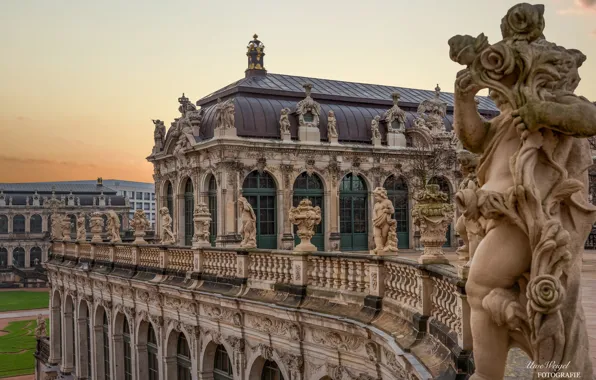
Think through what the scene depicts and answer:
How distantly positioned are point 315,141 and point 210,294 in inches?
551

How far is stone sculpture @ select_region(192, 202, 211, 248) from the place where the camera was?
21.9 m

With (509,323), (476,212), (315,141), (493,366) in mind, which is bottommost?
(493,366)

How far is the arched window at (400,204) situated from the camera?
35.2 meters

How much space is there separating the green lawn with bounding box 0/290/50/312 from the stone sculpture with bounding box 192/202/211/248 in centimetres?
6091

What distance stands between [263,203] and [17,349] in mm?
36877

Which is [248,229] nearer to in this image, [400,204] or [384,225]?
[384,225]

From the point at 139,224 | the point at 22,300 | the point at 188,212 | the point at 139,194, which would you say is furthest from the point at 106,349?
the point at 139,194

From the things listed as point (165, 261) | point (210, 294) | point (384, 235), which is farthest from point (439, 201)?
point (165, 261)

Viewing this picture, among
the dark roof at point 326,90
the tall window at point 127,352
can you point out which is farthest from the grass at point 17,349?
the dark roof at point 326,90

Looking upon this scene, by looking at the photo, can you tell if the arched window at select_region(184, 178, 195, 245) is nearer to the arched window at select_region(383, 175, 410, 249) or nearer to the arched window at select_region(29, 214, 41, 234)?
the arched window at select_region(383, 175, 410, 249)

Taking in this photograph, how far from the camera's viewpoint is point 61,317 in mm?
40469

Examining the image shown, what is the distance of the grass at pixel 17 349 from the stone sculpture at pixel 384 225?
4454cm

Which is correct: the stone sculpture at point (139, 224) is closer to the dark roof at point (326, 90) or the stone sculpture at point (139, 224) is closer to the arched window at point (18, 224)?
the dark roof at point (326, 90)

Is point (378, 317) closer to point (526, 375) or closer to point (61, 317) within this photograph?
point (526, 375)
